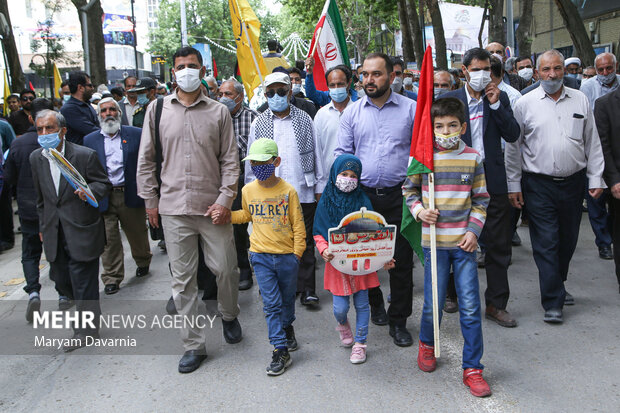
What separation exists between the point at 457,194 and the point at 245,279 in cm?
339

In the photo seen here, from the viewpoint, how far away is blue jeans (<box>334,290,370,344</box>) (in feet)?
15.6

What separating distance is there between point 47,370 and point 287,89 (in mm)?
Result: 3233

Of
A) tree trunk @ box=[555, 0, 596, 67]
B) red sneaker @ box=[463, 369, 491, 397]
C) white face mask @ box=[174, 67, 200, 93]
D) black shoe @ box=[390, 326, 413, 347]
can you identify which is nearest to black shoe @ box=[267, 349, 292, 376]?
black shoe @ box=[390, 326, 413, 347]

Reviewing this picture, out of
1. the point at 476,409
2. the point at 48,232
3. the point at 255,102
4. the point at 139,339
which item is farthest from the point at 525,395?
the point at 255,102

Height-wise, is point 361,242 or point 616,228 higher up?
point 361,242

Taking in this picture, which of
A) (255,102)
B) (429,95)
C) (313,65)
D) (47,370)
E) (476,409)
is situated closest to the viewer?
(476,409)

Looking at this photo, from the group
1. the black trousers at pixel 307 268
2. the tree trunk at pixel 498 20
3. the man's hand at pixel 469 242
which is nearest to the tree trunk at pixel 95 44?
A: the tree trunk at pixel 498 20

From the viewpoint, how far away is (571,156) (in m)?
5.35

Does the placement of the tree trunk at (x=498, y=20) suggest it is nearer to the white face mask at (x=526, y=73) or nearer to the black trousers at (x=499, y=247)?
the white face mask at (x=526, y=73)

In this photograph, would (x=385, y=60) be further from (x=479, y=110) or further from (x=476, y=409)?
(x=476, y=409)

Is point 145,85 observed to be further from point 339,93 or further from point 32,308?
point 32,308

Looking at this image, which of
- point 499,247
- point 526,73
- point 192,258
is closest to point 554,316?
point 499,247

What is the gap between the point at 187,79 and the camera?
4859 millimetres

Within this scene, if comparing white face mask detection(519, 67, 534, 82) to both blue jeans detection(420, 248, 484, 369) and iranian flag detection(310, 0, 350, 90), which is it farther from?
blue jeans detection(420, 248, 484, 369)
